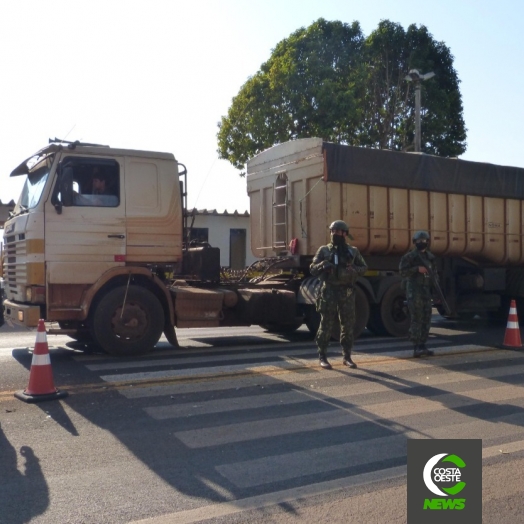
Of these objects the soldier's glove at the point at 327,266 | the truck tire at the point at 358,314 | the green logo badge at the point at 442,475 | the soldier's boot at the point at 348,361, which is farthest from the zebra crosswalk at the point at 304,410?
the truck tire at the point at 358,314

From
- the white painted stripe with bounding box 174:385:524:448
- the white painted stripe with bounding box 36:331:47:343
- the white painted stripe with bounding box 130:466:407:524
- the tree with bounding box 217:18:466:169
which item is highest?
the tree with bounding box 217:18:466:169

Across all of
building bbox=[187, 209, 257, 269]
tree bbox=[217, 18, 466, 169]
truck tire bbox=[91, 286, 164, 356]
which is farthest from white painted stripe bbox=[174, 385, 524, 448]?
building bbox=[187, 209, 257, 269]

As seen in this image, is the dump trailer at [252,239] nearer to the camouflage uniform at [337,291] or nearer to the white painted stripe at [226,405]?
the camouflage uniform at [337,291]

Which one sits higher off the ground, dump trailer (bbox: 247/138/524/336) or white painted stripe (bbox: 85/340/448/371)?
dump trailer (bbox: 247/138/524/336)

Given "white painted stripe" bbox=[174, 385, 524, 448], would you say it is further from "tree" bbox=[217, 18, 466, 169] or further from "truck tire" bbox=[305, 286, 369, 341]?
"tree" bbox=[217, 18, 466, 169]

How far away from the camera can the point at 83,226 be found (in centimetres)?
946

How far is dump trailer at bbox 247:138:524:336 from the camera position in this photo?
12.0 metres

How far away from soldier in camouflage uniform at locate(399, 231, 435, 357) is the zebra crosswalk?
312 mm

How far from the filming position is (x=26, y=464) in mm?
5105

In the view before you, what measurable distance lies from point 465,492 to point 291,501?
115cm

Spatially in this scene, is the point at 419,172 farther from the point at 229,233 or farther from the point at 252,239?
the point at 229,233

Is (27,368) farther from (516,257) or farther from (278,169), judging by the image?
(516,257)

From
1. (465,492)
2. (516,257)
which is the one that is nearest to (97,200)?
(465,492)

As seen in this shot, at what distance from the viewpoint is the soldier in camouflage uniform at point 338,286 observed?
893 cm
